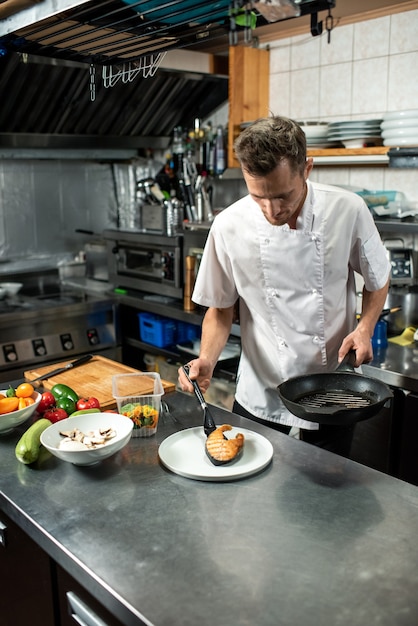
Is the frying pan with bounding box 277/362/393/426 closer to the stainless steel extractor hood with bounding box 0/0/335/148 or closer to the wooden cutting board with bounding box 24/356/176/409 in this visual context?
the wooden cutting board with bounding box 24/356/176/409

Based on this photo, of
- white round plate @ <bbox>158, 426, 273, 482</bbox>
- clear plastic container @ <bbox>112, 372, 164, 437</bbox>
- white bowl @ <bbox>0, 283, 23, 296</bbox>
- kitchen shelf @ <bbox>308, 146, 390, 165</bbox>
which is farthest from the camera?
white bowl @ <bbox>0, 283, 23, 296</bbox>

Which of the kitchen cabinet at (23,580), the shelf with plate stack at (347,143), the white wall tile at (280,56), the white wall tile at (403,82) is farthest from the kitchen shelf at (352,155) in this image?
the kitchen cabinet at (23,580)

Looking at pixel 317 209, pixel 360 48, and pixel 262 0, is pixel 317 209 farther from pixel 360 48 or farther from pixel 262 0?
pixel 360 48

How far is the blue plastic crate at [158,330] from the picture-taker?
3.76m

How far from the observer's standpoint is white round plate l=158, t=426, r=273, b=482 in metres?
1.50

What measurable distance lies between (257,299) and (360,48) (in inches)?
74.5

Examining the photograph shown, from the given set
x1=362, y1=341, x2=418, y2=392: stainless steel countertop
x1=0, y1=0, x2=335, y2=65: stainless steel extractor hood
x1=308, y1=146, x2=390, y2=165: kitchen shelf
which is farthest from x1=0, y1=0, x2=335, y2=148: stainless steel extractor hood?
x1=362, y1=341, x2=418, y2=392: stainless steel countertop

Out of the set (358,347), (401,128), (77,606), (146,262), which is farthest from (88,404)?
(146,262)

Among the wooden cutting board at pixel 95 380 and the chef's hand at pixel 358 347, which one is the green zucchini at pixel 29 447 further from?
the chef's hand at pixel 358 347

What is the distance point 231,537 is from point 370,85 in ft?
8.79

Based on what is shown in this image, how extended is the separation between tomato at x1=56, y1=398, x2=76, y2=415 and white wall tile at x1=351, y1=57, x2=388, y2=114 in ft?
7.45

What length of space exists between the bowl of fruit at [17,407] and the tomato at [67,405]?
6cm

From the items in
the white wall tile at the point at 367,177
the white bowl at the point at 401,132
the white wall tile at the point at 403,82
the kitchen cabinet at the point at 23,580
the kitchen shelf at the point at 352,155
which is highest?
the white wall tile at the point at 403,82

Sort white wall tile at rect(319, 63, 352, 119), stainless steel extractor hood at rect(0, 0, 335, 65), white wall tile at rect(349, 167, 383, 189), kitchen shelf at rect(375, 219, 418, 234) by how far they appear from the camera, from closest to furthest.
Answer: stainless steel extractor hood at rect(0, 0, 335, 65) < kitchen shelf at rect(375, 219, 418, 234) < white wall tile at rect(349, 167, 383, 189) < white wall tile at rect(319, 63, 352, 119)
